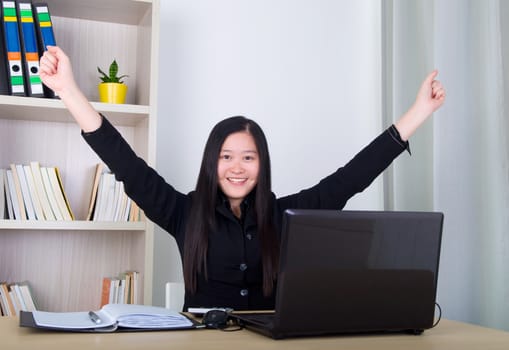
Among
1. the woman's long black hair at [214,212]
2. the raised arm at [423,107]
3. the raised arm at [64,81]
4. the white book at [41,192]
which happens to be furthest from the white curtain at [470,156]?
the white book at [41,192]

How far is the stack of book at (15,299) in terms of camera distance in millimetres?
2305

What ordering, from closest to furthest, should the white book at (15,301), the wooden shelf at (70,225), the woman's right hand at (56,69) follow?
the woman's right hand at (56,69), the wooden shelf at (70,225), the white book at (15,301)

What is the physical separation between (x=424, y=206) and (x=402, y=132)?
83 cm

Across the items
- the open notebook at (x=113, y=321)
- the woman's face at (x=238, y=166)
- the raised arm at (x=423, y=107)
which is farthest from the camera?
the woman's face at (x=238, y=166)

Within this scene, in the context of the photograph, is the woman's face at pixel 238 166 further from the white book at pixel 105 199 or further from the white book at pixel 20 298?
the white book at pixel 20 298

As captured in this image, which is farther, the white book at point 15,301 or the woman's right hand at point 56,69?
the white book at point 15,301

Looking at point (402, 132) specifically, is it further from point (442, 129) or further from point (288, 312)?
point (288, 312)

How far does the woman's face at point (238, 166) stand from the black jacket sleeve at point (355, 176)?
180 mm

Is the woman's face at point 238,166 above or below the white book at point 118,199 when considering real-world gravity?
above

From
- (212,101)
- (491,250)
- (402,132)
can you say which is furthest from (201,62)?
(491,250)

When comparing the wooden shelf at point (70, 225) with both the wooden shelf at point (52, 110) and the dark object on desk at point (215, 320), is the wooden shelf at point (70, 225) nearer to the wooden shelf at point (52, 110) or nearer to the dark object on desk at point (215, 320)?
the wooden shelf at point (52, 110)

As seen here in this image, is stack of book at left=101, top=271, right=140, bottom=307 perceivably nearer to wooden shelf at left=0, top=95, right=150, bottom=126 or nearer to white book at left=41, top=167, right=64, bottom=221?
white book at left=41, top=167, right=64, bottom=221

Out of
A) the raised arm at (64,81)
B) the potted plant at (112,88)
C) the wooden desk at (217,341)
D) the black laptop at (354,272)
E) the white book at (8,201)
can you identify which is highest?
the potted plant at (112,88)

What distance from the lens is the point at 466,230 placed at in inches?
87.4
